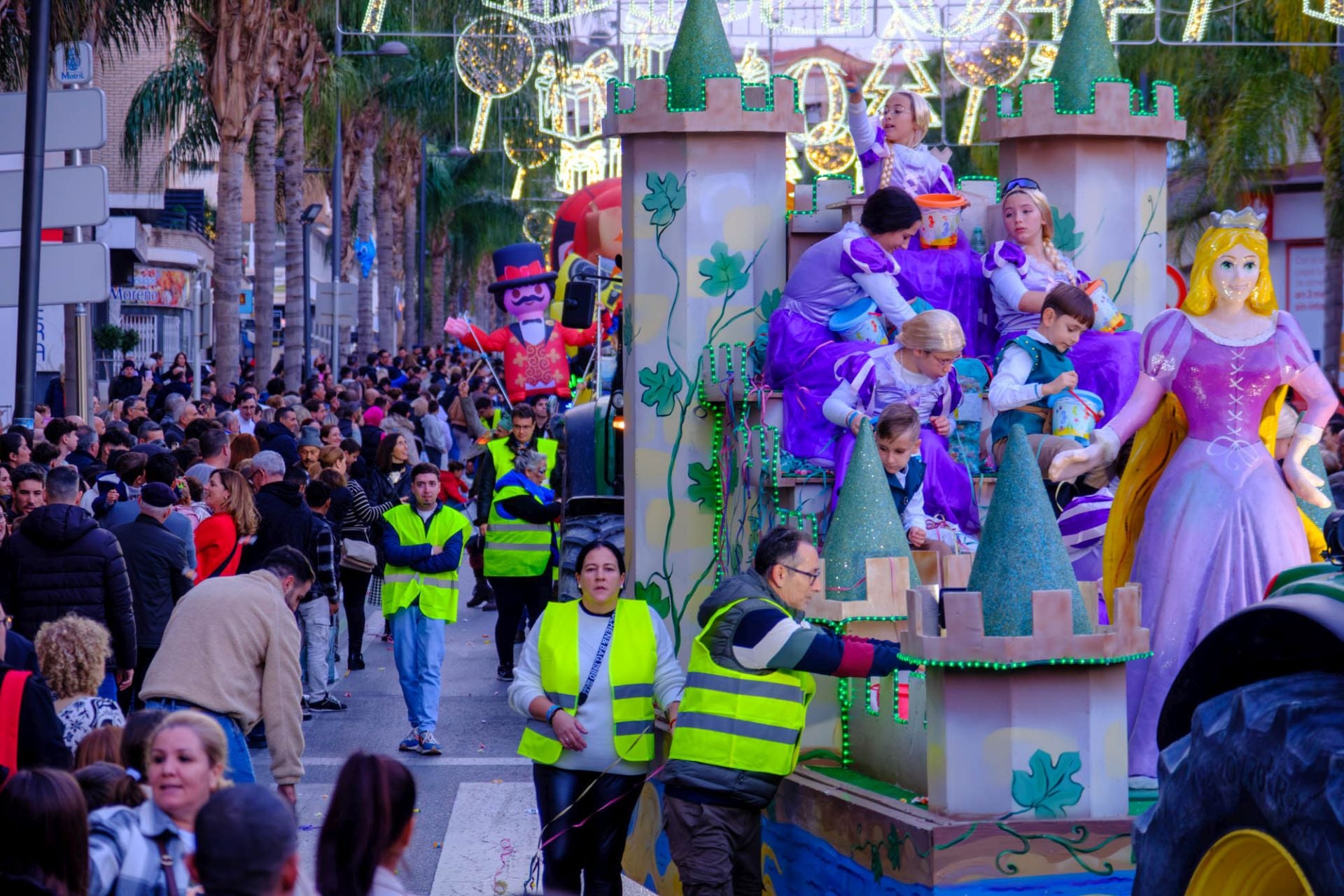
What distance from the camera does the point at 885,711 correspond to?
6977 mm

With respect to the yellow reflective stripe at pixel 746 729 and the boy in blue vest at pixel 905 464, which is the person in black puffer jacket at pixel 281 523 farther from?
the yellow reflective stripe at pixel 746 729

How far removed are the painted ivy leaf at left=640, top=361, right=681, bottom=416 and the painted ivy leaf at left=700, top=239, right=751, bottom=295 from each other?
0.46 metres

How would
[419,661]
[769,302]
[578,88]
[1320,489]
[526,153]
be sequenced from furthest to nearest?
[526,153] → [578,88] → [419,661] → [769,302] → [1320,489]

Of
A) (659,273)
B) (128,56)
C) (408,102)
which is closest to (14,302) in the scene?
(659,273)

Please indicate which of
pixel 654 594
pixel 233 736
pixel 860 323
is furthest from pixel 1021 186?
pixel 233 736

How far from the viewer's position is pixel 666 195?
959cm

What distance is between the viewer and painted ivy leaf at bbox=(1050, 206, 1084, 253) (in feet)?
32.7

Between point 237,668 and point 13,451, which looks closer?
point 237,668

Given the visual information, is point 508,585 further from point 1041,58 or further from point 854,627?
point 1041,58

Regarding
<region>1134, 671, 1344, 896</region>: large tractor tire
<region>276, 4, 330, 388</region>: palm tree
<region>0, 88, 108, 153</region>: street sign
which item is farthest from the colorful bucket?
<region>276, 4, 330, 388</region>: palm tree

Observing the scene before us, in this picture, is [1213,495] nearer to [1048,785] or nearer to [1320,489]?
[1320,489]

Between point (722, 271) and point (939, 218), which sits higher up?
point (939, 218)

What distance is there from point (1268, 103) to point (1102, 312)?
71.9 ft

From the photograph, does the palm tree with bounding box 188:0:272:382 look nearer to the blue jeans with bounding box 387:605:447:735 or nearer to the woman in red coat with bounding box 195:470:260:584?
the woman in red coat with bounding box 195:470:260:584
